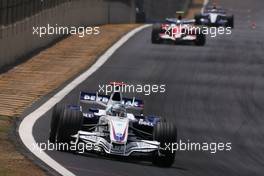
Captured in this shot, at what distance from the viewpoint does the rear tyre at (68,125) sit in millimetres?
14469

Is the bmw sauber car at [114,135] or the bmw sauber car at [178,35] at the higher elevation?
the bmw sauber car at [114,135]

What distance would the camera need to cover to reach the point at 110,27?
1580 inches

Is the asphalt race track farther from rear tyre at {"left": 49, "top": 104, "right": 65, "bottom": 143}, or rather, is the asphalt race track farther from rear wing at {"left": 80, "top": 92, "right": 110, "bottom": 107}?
rear wing at {"left": 80, "top": 92, "right": 110, "bottom": 107}

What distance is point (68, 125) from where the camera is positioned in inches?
571

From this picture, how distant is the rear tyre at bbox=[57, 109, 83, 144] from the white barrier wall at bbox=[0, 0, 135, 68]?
37.7ft

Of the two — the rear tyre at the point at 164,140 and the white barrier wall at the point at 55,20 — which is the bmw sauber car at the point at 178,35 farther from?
the rear tyre at the point at 164,140

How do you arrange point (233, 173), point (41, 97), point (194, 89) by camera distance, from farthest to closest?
1. point (194, 89)
2. point (41, 97)
3. point (233, 173)

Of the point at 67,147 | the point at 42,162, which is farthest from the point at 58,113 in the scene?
the point at 42,162

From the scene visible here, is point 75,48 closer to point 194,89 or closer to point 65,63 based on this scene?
point 65,63

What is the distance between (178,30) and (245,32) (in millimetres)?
7522

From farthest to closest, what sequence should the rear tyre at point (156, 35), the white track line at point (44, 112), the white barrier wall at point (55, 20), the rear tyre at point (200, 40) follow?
1. the rear tyre at point (156, 35)
2. the rear tyre at point (200, 40)
3. the white barrier wall at point (55, 20)
4. the white track line at point (44, 112)

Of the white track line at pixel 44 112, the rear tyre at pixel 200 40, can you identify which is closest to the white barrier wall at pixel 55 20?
the white track line at pixel 44 112

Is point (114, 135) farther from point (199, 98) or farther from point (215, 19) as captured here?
point (215, 19)

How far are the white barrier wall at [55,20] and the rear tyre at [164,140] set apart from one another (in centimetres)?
1181
